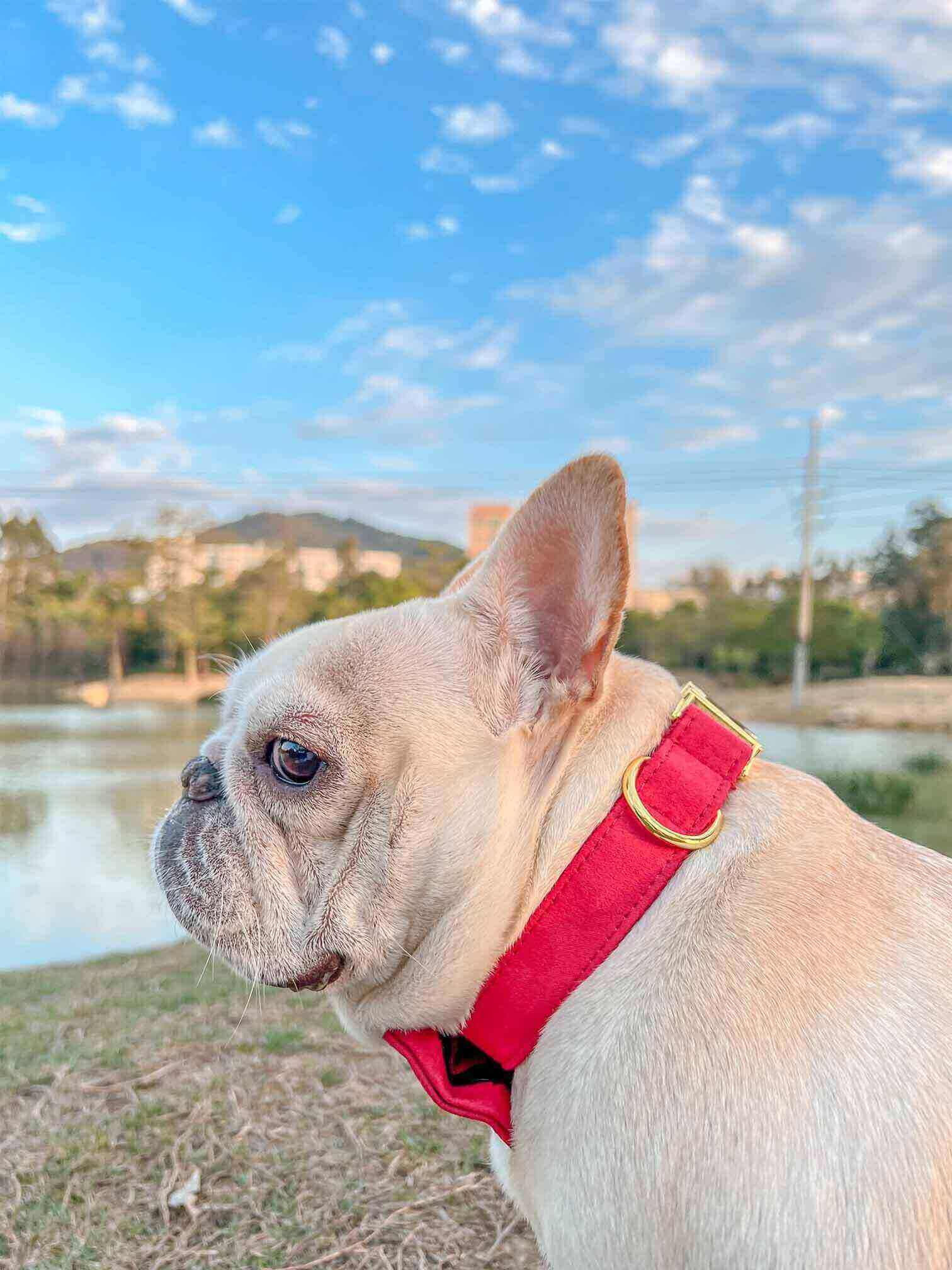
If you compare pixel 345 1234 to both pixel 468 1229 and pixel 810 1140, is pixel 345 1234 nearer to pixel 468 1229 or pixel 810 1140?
pixel 468 1229

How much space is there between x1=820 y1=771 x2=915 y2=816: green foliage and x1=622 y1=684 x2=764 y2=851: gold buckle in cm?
797

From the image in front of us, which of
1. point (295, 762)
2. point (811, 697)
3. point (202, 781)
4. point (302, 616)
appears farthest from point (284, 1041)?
point (302, 616)

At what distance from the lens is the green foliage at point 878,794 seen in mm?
9281

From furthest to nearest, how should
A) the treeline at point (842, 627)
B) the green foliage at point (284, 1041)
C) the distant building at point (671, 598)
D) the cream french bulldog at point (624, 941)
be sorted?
the distant building at point (671, 598), the treeline at point (842, 627), the green foliage at point (284, 1041), the cream french bulldog at point (624, 941)

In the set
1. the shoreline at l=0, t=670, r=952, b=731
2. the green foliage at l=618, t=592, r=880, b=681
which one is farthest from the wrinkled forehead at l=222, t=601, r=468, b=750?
the green foliage at l=618, t=592, r=880, b=681

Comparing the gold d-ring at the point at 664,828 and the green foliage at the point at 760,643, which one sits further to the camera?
the green foliage at the point at 760,643

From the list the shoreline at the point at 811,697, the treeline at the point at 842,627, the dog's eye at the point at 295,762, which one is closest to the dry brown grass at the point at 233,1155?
the dog's eye at the point at 295,762

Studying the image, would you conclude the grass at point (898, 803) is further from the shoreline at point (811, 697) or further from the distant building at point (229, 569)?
the distant building at point (229, 569)

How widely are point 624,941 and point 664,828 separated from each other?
22 cm

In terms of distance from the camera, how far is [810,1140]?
1.34 meters

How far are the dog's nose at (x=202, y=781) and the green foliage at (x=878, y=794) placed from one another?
8216 millimetres

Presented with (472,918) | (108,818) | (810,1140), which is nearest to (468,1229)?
(472,918)

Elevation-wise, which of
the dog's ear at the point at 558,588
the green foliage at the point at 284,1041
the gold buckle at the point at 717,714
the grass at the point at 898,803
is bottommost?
the grass at the point at 898,803

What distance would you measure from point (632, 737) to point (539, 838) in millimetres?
277
